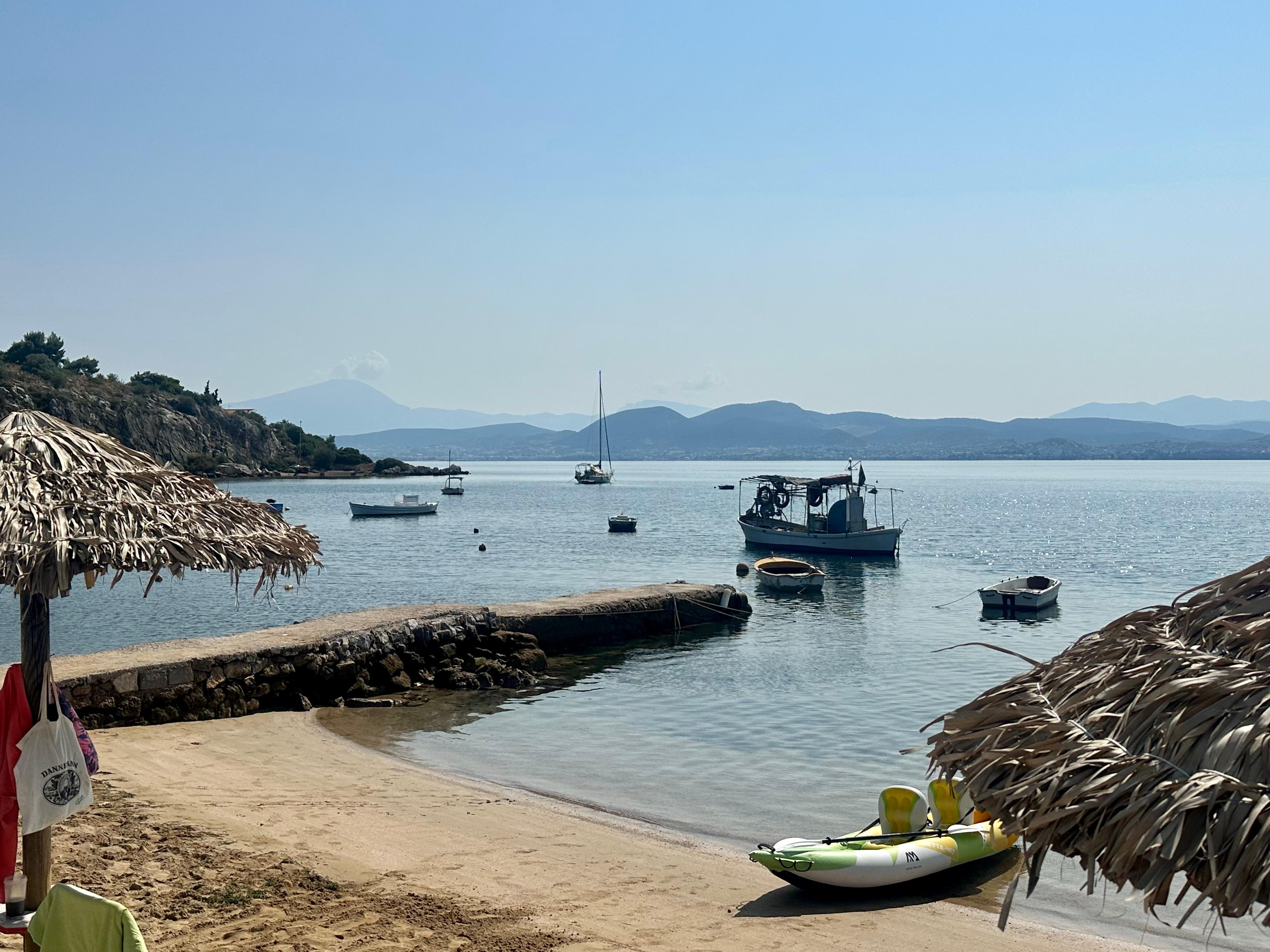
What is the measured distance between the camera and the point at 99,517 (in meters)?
6.48

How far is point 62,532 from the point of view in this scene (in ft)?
20.4

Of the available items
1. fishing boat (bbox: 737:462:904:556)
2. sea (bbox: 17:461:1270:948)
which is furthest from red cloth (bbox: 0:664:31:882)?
fishing boat (bbox: 737:462:904:556)

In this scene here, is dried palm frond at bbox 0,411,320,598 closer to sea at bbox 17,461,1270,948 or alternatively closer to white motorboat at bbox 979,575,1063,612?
sea at bbox 17,461,1270,948

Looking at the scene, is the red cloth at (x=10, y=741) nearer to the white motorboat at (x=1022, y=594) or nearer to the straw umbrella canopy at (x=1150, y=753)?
the straw umbrella canopy at (x=1150, y=753)

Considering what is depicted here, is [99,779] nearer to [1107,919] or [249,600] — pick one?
[1107,919]

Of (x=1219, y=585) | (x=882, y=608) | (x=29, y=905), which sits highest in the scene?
(x=1219, y=585)

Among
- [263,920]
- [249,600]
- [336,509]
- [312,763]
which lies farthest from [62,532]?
[336,509]

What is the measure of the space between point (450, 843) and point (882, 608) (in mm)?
28509

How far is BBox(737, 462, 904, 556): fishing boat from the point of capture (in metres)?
52.2

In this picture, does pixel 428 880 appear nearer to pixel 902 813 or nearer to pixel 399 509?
pixel 902 813

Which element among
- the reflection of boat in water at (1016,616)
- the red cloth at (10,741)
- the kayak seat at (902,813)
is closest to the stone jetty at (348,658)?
the red cloth at (10,741)

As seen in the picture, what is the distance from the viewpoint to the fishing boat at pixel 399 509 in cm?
8731

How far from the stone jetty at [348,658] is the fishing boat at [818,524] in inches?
945

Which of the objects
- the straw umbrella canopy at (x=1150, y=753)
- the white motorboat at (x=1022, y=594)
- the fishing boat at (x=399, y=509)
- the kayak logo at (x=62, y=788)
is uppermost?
the straw umbrella canopy at (x=1150, y=753)
